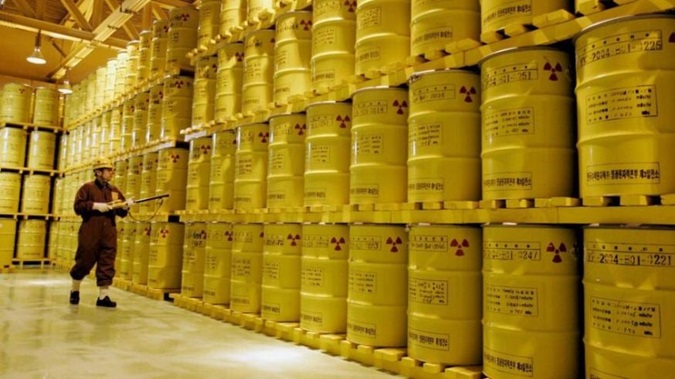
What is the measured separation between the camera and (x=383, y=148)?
3895 millimetres

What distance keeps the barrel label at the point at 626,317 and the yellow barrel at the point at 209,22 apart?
5.31 metres

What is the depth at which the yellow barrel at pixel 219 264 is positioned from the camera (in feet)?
18.4

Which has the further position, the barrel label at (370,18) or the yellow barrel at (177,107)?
the yellow barrel at (177,107)

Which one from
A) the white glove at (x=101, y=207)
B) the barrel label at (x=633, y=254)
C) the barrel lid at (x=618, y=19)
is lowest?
the barrel label at (x=633, y=254)

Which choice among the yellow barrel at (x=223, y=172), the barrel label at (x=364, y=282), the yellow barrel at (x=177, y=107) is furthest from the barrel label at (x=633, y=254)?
the yellow barrel at (x=177, y=107)

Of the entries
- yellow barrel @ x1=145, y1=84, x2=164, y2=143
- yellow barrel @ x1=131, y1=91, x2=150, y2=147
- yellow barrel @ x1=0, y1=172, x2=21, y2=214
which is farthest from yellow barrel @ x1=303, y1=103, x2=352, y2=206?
yellow barrel @ x1=0, y1=172, x2=21, y2=214

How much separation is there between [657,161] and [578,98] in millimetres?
507

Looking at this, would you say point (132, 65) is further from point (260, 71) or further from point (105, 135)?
point (260, 71)

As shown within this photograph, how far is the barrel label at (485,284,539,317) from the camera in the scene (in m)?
2.82

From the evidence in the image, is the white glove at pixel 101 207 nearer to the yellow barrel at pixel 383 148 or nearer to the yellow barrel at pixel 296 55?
the yellow barrel at pixel 296 55

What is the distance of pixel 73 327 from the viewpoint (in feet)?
16.1

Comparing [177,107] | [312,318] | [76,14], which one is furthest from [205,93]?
[76,14]

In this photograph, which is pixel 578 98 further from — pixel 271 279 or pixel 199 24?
pixel 199 24

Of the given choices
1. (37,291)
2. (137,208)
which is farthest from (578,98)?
(37,291)
